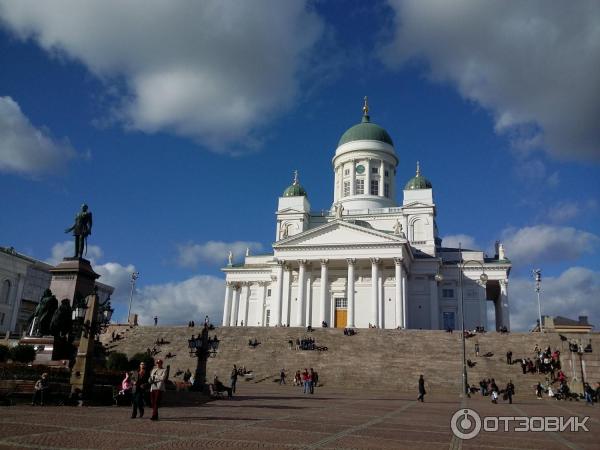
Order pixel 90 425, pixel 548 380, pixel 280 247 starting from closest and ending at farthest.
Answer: pixel 90 425 → pixel 548 380 → pixel 280 247

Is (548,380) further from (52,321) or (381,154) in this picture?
(381,154)

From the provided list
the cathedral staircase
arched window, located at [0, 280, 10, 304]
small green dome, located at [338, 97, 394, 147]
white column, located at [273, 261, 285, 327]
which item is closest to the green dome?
small green dome, located at [338, 97, 394, 147]

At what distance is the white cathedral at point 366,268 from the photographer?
51625 mm

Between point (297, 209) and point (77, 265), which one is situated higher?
point (297, 209)

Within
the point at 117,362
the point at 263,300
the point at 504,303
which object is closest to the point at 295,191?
the point at 263,300

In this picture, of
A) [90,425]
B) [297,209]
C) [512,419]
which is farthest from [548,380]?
[297,209]

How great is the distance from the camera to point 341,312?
54.2 m

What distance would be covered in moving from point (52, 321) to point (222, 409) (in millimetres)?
7043

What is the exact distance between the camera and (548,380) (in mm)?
31266

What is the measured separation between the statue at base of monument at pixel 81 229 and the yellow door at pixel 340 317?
36.1 meters

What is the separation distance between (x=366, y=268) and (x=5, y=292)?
41.7 m

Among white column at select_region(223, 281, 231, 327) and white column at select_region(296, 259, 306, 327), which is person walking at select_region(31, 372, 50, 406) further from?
white column at select_region(223, 281, 231, 327)

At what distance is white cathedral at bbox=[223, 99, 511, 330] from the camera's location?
5162 cm

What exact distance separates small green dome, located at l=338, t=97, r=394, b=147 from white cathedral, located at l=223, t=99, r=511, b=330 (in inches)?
26.2
